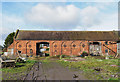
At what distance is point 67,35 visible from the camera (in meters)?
30.5

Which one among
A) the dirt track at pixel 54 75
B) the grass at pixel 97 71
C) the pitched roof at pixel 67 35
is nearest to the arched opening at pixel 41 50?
the pitched roof at pixel 67 35

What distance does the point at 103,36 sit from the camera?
30.3m

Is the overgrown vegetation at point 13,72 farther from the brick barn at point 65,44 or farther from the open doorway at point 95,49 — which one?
the open doorway at point 95,49

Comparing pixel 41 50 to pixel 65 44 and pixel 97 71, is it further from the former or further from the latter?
pixel 97 71

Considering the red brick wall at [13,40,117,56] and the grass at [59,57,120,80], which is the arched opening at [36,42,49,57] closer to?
the red brick wall at [13,40,117,56]

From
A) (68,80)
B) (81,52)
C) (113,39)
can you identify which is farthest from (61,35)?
(68,80)

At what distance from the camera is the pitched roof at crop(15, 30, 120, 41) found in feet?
95.7

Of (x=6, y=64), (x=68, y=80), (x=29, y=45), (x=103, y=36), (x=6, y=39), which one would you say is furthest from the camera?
(x=6, y=39)

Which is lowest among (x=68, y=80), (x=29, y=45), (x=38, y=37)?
(x=68, y=80)

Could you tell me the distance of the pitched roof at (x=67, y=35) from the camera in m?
29.2

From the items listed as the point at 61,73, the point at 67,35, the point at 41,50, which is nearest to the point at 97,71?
the point at 61,73

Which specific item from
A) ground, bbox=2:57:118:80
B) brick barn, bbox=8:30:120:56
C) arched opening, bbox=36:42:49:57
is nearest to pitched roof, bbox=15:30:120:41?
brick barn, bbox=8:30:120:56

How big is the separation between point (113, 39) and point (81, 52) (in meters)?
9.11

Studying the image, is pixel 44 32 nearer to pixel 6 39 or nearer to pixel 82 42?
pixel 82 42
